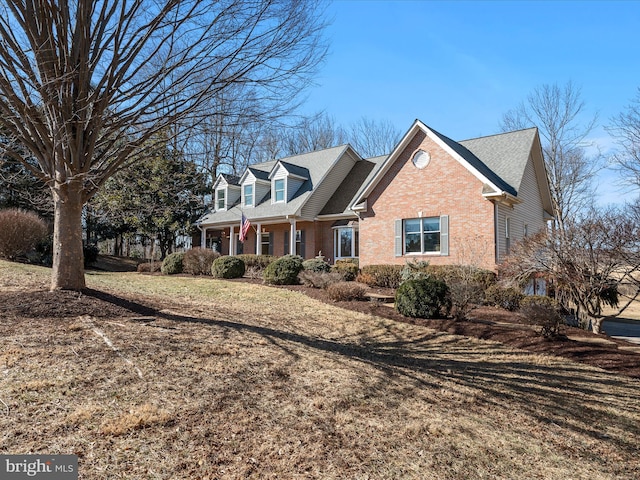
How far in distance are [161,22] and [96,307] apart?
4834 mm

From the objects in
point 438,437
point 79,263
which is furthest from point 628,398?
point 79,263

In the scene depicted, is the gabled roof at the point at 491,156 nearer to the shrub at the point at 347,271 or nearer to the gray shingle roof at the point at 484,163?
the gray shingle roof at the point at 484,163

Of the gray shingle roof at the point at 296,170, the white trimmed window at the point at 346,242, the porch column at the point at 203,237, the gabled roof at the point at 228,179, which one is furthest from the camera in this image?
the gabled roof at the point at 228,179

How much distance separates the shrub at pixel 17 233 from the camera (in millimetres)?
16812

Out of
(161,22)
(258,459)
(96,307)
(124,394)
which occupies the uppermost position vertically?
(161,22)

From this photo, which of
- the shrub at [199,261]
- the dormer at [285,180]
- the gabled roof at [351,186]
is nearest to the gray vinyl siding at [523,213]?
the gabled roof at [351,186]

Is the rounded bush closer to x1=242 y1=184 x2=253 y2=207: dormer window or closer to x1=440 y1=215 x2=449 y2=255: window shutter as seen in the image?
x1=440 y1=215 x2=449 y2=255: window shutter

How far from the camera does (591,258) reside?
10.2m

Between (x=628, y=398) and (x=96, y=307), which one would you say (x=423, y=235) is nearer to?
(x=628, y=398)

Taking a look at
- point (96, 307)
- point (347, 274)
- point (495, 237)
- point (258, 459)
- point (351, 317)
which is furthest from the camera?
point (347, 274)

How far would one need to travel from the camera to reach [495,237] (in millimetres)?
15875

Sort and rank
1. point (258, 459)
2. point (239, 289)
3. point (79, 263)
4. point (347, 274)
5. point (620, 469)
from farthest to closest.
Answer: point (347, 274) → point (239, 289) → point (79, 263) → point (620, 469) → point (258, 459)

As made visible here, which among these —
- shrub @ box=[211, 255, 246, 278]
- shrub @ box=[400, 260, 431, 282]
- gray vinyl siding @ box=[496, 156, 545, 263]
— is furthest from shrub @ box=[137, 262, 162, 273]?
gray vinyl siding @ box=[496, 156, 545, 263]

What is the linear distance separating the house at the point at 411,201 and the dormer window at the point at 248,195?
0.20ft
